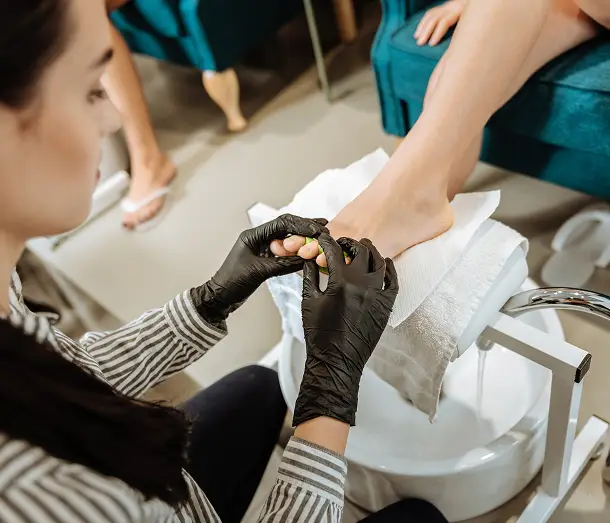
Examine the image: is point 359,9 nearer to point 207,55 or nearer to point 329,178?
point 207,55

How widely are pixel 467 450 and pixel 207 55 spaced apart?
4.62 ft

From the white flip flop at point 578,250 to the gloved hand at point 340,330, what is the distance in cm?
72

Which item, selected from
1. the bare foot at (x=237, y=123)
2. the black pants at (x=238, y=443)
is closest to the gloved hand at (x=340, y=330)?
the black pants at (x=238, y=443)

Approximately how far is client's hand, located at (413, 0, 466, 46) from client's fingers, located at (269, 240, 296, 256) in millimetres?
651

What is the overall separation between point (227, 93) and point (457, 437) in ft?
4.49

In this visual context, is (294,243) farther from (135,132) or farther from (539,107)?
(135,132)

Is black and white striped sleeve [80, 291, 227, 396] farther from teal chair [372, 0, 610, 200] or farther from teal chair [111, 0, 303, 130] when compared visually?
teal chair [111, 0, 303, 130]

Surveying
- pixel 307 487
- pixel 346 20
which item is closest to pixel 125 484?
pixel 307 487

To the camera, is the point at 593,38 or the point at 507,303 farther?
the point at 593,38

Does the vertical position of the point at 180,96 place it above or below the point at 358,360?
below

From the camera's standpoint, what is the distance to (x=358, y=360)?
0.71 m

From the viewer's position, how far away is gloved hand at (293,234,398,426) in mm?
688

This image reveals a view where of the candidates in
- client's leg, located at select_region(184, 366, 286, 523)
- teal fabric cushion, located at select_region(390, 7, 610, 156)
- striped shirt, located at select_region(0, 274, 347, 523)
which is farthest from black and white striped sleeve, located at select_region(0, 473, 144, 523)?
teal fabric cushion, located at select_region(390, 7, 610, 156)

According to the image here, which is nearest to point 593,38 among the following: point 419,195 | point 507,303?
point 419,195
